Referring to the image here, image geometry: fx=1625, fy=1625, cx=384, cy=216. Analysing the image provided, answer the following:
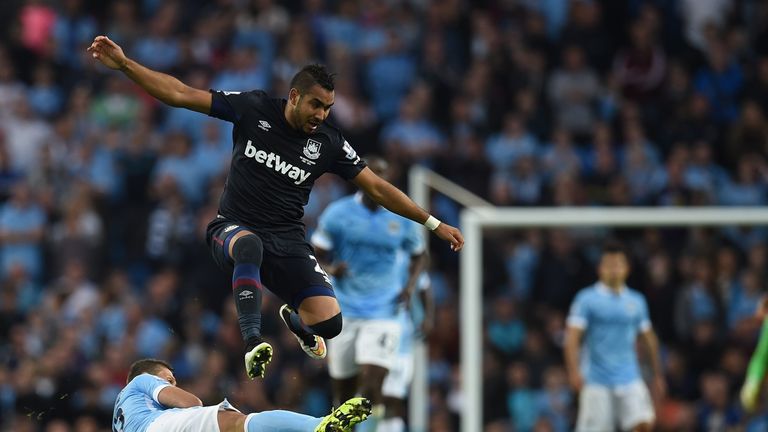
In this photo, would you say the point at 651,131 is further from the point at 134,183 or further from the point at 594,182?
the point at 134,183

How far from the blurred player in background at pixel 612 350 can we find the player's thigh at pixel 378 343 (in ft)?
6.67

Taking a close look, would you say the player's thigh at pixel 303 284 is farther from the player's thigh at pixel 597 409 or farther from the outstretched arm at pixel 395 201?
the player's thigh at pixel 597 409

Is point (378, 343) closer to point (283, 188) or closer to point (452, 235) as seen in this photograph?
point (452, 235)

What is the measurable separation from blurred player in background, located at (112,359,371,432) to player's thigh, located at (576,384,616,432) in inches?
221

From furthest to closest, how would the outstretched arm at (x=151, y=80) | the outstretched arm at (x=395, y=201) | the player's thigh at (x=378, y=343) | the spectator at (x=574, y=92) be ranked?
1. the spectator at (x=574, y=92)
2. the player's thigh at (x=378, y=343)
3. the outstretched arm at (x=395, y=201)
4. the outstretched arm at (x=151, y=80)

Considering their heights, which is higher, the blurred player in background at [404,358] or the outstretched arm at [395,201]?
the outstretched arm at [395,201]

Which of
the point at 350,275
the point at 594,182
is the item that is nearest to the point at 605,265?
the point at 350,275

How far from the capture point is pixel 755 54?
69.3 ft

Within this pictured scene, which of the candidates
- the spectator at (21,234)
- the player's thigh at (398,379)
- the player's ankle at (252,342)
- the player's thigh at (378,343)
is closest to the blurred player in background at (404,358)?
the player's thigh at (398,379)

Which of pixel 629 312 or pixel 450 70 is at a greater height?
pixel 450 70

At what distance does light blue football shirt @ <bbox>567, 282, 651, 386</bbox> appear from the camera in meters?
15.3

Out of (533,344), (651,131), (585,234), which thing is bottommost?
(533,344)

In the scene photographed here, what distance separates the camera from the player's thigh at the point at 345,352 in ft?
46.2

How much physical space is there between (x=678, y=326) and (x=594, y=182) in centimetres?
214
